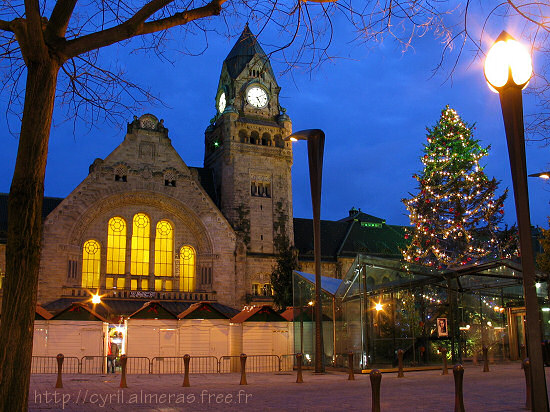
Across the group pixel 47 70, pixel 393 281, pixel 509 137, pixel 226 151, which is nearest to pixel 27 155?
pixel 47 70

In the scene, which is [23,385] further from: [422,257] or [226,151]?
[226,151]

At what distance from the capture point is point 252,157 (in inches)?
2080

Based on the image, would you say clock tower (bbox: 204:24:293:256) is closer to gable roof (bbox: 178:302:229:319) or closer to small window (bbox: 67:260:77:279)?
small window (bbox: 67:260:77:279)

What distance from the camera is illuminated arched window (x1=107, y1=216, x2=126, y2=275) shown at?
148 feet

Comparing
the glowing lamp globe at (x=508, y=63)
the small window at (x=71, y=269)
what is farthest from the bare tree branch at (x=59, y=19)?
the small window at (x=71, y=269)

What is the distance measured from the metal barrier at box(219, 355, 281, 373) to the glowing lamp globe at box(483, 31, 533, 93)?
21609mm

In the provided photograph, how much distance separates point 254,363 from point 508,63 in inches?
879

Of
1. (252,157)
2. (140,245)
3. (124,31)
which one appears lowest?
(124,31)

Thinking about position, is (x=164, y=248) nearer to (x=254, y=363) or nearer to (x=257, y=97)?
(x=257, y=97)

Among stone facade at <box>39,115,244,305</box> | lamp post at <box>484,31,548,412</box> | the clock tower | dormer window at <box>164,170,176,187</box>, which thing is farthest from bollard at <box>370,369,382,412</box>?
the clock tower

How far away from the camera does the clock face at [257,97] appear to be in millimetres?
55156

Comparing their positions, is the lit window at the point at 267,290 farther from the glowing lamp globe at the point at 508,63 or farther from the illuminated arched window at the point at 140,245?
the glowing lamp globe at the point at 508,63

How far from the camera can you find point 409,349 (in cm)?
2819

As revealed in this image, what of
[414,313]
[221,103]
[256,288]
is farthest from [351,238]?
[414,313]
